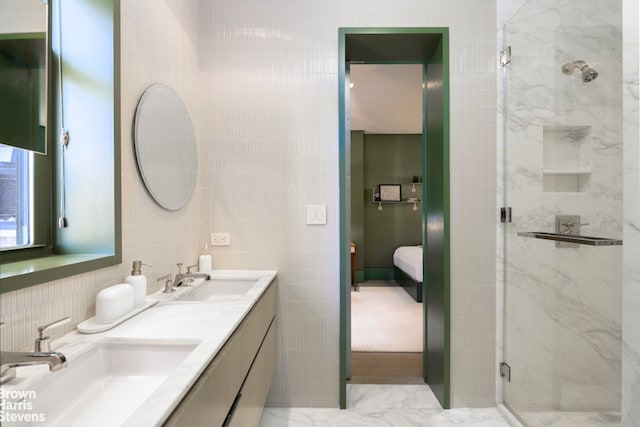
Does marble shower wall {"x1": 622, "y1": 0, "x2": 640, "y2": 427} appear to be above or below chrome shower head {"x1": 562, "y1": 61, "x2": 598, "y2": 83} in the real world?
below

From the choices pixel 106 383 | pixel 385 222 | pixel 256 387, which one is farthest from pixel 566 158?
pixel 385 222

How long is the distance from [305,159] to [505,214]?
1.30 meters

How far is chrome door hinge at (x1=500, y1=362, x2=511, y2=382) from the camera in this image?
6.79 feet

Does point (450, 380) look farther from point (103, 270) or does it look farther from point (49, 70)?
point (49, 70)

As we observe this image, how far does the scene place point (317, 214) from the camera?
7.09 feet

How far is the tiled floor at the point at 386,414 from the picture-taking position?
1978 millimetres

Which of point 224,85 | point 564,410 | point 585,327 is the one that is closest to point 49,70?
point 224,85

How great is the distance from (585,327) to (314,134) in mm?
1749

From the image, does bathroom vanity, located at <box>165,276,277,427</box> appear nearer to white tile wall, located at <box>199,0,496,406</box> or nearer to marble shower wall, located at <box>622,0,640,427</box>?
white tile wall, located at <box>199,0,496,406</box>

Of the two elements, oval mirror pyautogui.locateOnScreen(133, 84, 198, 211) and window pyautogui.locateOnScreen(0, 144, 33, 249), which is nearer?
window pyautogui.locateOnScreen(0, 144, 33, 249)

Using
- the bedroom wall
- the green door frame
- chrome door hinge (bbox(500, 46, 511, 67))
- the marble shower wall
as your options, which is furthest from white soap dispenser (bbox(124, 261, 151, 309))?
the bedroom wall

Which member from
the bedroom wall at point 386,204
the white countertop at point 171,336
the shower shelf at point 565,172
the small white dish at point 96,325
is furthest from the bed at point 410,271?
the small white dish at point 96,325

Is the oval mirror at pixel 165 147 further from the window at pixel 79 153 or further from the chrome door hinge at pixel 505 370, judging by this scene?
the chrome door hinge at pixel 505 370

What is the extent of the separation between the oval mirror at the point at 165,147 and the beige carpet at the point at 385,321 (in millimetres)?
2047
